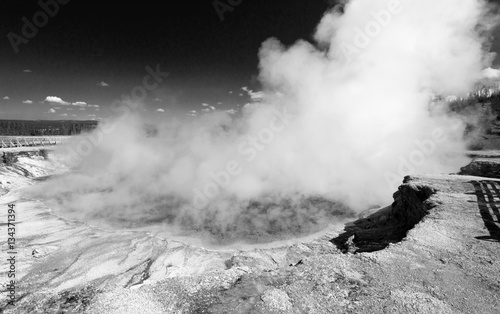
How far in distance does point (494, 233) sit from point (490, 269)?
2248mm

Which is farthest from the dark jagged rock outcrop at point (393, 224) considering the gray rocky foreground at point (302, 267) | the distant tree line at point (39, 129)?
the distant tree line at point (39, 129)

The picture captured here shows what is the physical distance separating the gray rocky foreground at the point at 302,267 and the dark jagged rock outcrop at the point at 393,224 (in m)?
0.05

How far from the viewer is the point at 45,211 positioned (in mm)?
15766

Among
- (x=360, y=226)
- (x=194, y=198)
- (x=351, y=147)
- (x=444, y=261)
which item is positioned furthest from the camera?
(x=351, y=147)

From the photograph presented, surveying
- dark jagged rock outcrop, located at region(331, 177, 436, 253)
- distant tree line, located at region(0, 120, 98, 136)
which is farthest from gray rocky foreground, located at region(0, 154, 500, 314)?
distant tree line, located at region(0, 120, 98, 136)

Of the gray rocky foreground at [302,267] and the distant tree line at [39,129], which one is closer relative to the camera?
the gray rocky foreground at [302,267]

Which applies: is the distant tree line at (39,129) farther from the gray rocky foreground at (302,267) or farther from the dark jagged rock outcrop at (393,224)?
the dark jagged rock outcrop at (393,224)

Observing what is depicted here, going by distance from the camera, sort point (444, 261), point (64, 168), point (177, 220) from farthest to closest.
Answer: point (64, 168) < point (177, 220) < point (444, 261)

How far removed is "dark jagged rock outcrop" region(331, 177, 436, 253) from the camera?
9.73 metres

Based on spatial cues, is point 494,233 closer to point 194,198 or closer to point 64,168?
point 194,198

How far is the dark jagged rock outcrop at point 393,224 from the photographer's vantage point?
973 cm

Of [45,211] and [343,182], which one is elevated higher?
[343,182]

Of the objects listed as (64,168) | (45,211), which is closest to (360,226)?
(45,211)

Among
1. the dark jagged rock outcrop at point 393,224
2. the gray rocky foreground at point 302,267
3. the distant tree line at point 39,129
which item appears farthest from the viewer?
the distant tree line at point 39,129
